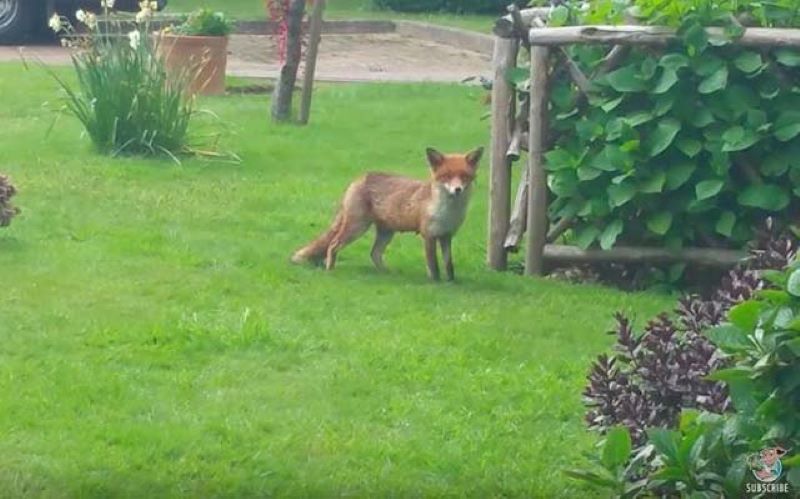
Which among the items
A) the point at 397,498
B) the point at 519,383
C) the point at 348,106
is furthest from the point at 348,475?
the point at 348,106

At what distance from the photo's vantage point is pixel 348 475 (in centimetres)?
611

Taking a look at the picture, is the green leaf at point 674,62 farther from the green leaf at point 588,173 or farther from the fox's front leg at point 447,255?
the fox's front leg at point 447,255

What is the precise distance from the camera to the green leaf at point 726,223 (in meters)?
9.08

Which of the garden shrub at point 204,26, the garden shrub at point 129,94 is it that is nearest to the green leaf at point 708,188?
the garden shrub at point 129,94

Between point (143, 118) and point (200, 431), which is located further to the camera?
point (143, 118)

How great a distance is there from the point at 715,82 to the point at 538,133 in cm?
110

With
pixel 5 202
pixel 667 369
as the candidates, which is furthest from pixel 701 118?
pixel 5 202

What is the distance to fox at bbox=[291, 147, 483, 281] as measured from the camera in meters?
9.33

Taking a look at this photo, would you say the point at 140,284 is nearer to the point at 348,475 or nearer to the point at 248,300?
the point at 248,300

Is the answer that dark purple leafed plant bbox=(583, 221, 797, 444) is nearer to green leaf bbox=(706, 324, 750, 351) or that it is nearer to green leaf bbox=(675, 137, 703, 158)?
green leaf bbox=(706, 324, 750, 351)

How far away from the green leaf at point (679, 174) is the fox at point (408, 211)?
1.02m

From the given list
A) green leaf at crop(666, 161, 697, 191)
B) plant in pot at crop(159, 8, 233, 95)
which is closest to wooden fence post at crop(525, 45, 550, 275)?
green leaf at crop(666, 161, 697, 191)

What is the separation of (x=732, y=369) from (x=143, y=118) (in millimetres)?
8337

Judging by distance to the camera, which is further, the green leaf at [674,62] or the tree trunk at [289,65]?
the tree trunk at [289,65]
